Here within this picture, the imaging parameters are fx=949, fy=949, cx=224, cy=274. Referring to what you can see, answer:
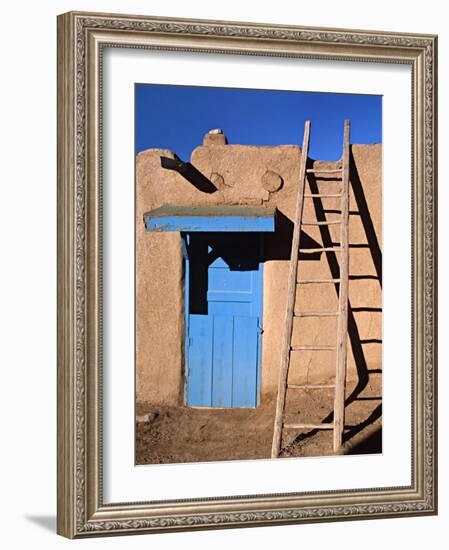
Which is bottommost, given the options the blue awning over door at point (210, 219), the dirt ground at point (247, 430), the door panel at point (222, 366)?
the dirt ground at point (247, 430)

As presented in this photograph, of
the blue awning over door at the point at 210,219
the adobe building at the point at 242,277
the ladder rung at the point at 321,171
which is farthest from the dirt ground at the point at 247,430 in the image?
the ladder rung at the point at 321,171

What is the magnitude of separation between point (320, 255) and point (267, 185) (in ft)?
2.01

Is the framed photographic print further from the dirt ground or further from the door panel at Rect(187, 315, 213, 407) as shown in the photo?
the door panel at Rect(187, 315, 213, 407)

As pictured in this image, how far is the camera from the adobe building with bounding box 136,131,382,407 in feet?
21.2

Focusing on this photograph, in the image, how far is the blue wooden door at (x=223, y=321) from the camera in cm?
652

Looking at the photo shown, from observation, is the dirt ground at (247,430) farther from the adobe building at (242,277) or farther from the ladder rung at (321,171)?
the ladder rung at (321,171)

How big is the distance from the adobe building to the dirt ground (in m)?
0.13

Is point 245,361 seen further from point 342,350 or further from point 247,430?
point 342,350

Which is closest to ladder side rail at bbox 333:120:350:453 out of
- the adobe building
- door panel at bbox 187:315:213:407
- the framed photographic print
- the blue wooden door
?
the framed photographic print

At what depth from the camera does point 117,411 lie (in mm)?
3951

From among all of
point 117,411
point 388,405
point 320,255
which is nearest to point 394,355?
point 388,405

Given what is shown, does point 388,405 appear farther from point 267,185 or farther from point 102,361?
point 267,185

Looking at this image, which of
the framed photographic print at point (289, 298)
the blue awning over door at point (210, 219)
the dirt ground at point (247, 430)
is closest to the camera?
the framed photographic print at point (289, 298)

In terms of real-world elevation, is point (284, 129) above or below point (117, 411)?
above
